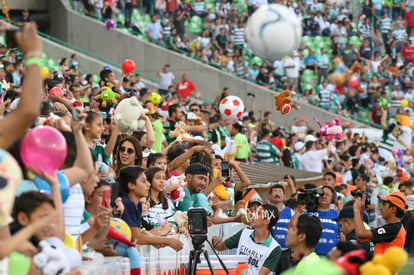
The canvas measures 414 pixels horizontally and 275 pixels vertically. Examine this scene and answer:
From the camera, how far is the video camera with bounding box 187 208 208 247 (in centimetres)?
751

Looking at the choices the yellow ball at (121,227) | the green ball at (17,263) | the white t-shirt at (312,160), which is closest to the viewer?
the green ball at (17,263)

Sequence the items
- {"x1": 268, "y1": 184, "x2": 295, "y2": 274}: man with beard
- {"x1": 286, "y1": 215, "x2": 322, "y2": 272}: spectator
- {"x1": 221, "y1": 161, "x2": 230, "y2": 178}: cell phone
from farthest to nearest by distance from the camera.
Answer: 1. {"x1": 221, "y1": 161, "x2": 230, "y2": 178}: cell phone
2. {"x1": 268, "y1": 184, "x2": 295, "y2": 274}: man with beard
3. {"x1": 286, "y1": 215, "x2": 322, "y2": 272}: spectator

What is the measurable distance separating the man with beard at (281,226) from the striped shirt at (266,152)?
6705 millimetres

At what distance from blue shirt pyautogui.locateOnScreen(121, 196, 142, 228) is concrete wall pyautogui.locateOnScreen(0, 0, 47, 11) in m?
17.6

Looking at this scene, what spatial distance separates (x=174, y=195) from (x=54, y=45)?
516 inches

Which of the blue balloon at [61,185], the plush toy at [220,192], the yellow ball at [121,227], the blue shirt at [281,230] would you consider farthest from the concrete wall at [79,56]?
the blue balloon at [61,185]

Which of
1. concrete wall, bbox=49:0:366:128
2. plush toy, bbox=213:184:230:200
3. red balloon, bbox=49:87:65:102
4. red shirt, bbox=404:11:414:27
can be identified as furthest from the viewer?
red shirt, bbox=404:11:414:27

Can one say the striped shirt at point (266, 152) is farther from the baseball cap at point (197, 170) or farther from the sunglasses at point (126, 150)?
the sunglasses at point (126, 150)

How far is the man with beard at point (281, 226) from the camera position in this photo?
9.90m

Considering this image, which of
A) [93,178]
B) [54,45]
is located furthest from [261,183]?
[54,45]

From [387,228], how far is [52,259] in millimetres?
4816

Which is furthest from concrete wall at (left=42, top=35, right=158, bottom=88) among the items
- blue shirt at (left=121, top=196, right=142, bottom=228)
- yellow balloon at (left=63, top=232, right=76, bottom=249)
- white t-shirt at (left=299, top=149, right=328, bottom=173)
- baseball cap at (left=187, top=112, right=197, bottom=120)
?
yellow balloon at (left=63, top=232, right=76, bottom=249)

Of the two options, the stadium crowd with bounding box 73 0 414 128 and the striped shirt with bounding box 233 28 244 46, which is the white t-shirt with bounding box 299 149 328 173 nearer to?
the stadium crowd with bounding box 73 0 414 128

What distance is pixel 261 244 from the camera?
895 centimetres
